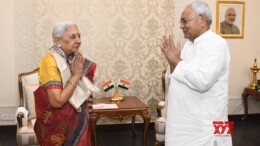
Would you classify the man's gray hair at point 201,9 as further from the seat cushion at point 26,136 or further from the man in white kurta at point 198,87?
the seat cushion at point 26,136

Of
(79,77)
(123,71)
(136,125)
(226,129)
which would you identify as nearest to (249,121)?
(136,125)

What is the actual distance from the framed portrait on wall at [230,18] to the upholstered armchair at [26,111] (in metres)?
3.17

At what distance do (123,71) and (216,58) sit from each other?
124 inches

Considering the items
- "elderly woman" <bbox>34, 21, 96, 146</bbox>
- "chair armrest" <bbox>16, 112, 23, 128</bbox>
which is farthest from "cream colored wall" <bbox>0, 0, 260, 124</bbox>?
"elderly woman" <bbox>34, 21, 96, 146</bbox>

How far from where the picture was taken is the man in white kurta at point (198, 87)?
1871mm

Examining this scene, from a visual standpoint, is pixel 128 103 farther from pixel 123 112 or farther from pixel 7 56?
pixel 7 56

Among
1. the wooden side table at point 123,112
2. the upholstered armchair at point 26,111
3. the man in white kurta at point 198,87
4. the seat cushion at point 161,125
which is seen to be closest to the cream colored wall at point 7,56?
the upholstered armchair at point 26,111

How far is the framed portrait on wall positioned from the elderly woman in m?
3.58

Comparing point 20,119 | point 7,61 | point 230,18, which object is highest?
point 230,18

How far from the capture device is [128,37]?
4898 mm

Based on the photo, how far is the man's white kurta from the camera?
1.86 m

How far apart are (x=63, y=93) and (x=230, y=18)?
13.2 ft

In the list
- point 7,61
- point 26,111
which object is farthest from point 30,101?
point 7,61

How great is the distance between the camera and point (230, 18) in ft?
17.6
